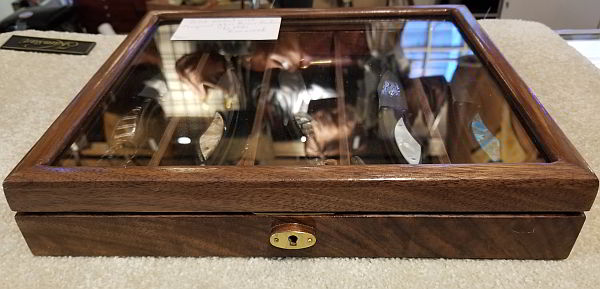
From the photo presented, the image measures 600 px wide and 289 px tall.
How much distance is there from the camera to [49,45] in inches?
35.7

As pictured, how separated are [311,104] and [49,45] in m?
0.60

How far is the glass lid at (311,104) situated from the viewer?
1.58ft

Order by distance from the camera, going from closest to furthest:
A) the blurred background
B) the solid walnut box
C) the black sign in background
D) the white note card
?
1. the solid walnut box
2. the white note card
3. the black sign in background
4. the blurred background

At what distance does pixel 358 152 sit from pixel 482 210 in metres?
0.13

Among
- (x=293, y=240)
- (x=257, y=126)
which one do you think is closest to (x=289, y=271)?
(x=293, y=240)

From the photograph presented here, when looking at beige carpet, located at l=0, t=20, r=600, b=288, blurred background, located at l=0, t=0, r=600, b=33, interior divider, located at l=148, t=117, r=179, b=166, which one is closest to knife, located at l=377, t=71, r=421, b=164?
beige carpet, located at l=0, t=20, r=600, b=288

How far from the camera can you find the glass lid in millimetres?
482

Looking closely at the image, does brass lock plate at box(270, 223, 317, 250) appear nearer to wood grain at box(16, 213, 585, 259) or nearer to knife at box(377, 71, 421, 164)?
wood grain at box(16, 213, 585, 259)

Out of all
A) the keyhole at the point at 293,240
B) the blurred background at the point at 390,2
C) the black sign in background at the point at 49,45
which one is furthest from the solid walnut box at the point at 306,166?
the blurred background at the point at 390,2

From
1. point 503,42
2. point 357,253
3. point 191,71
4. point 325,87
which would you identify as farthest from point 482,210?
point 503,42

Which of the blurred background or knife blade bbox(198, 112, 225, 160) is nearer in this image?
knife blade bbox(198, 112, 225, 160)

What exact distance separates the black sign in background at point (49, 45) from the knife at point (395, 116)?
0.58m

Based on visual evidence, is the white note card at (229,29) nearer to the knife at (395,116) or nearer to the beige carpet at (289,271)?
the knife at (395,116)

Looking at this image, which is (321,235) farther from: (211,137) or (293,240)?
(211,137)
